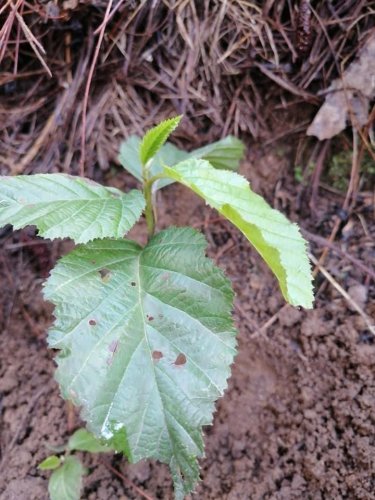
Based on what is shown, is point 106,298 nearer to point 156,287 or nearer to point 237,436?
point 156,287

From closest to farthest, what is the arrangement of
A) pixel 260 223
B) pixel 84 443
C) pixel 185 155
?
pixel 260 223, pixel 84 443, pixel 185 155

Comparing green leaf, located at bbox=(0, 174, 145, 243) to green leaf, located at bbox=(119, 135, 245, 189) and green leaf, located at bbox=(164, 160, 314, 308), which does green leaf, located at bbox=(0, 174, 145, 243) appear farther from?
green leaf, located at bbox=(119, 135, 245, 189)

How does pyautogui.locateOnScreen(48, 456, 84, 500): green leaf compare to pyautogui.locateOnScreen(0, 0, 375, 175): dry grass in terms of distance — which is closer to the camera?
pyautogui.locateOnScreen(48, 456, 84, 500): green leaf

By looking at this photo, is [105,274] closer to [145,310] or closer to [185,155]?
[145,310]

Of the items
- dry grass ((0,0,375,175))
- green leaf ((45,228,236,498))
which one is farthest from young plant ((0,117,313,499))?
dry grass ((0,0,375,175))

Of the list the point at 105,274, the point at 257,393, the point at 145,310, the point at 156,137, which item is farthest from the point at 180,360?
the point at 156,137

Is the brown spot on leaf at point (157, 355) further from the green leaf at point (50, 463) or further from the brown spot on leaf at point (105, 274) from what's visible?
the green leaf at point (50, 463)
